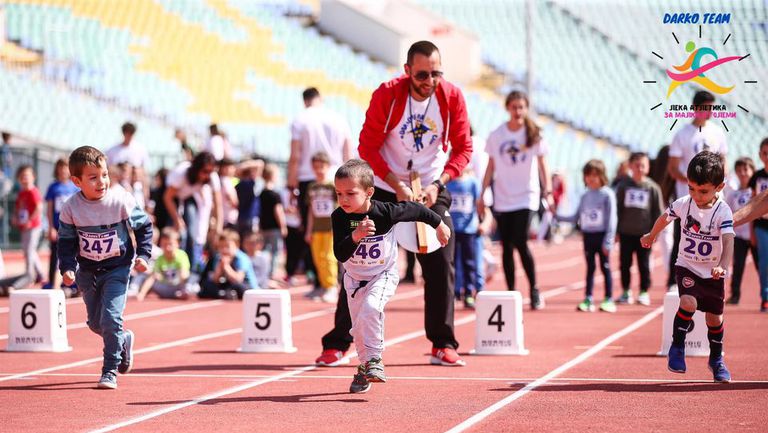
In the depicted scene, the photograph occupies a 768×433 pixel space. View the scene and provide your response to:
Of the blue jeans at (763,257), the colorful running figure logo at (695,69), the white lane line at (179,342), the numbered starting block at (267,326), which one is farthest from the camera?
the blue jeans at (763,257)

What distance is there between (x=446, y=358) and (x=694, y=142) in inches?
200

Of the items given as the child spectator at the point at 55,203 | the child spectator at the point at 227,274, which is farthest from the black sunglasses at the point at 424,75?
the child spectator at the point at 55,203

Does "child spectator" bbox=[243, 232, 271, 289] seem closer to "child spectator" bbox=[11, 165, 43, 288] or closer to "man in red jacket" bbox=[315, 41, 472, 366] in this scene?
"child spectator" bbox=[11, 165, 43, 288]

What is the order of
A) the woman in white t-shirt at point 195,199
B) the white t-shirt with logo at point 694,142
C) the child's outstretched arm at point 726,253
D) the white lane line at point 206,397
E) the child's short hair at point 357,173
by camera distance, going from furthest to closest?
the woman in white t-shirt at point 195,199
the white t-shirt with logo at point 694,142
the child's outstretched arm at point 726,253
the child's short hair at point 357,173
the white lane line at point 206,397

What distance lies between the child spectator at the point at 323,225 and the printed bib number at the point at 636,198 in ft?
11.3

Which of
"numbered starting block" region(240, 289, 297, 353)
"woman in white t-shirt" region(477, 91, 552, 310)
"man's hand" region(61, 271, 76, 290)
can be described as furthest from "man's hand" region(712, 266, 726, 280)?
"woman in white t-shirt" region(477, 91, 552, 310)

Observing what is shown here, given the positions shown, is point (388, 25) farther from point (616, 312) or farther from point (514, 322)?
point (514, 322)

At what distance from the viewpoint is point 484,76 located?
4634 cm

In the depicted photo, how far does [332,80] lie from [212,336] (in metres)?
30.2

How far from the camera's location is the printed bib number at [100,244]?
845cm

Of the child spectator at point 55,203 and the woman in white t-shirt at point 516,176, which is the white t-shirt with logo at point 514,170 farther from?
the child spectator at point 55,203

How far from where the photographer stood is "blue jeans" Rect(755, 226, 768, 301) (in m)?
13.7

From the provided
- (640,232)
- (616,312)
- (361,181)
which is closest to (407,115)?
(361,181)

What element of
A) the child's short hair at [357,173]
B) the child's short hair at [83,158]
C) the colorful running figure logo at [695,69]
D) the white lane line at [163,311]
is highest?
A: the colorful running figure logo at [695,69]
